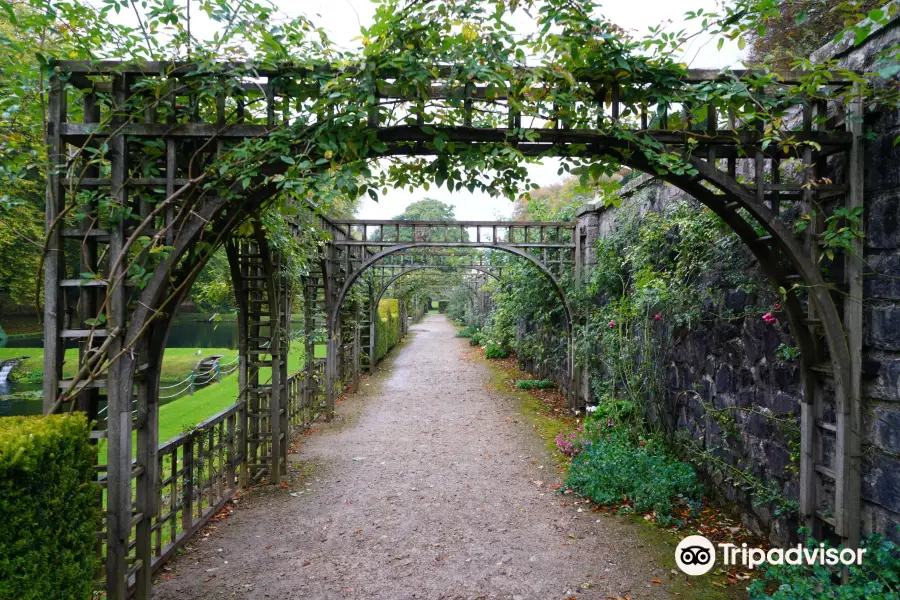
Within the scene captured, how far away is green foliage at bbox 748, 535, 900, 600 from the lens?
251cm

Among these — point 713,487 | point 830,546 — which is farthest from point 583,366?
point 830,546

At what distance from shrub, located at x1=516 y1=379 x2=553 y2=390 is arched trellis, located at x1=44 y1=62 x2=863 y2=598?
8.03 metres

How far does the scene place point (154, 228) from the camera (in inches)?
113

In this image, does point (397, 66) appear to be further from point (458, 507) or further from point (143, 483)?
point (458, 507)

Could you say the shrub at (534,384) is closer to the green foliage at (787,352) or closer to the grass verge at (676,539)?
the grass verge at (676,539)

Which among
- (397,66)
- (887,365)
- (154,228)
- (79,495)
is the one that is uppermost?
(397,66)

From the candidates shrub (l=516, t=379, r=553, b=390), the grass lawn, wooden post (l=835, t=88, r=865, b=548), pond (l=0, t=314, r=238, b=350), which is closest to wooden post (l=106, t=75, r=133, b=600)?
wooden post (l=835, t=88, r=865, b=548)

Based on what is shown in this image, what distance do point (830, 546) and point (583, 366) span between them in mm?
5522

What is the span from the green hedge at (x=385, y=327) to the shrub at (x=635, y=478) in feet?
30.9

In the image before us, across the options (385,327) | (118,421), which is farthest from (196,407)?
(118,421)

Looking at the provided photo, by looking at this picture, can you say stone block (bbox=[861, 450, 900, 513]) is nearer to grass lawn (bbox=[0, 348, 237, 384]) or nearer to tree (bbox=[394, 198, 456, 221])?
grass lawn (bbox=[0, 348, 237, 384])

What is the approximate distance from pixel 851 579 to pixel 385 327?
1389 centimetres

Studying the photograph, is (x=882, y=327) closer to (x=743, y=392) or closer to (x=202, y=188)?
(x=743, y=392)

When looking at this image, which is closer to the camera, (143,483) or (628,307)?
(143,483)
